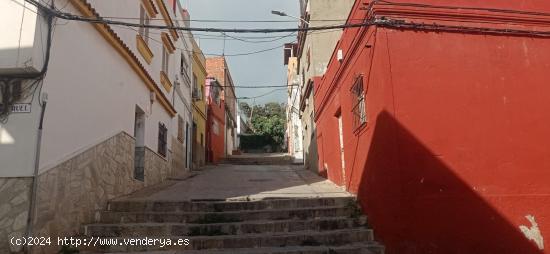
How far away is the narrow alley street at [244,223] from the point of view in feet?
21.3

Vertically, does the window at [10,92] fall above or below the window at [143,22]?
below

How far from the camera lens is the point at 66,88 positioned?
250 inches

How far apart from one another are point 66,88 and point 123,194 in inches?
128

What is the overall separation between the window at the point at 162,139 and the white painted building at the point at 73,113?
845mm

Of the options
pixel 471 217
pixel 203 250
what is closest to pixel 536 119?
pixel 471 217

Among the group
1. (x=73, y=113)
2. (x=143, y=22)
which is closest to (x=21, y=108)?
(x=73, y=113)

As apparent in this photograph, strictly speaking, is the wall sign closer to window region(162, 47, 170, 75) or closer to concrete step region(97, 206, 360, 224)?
concrete step region(97, 206, 360, 224)

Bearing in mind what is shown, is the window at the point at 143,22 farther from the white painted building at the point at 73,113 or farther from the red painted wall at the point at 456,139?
the red painted wall at the point at 456,139

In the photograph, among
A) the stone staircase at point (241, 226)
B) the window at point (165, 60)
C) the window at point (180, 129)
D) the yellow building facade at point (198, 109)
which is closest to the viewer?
the stone staircase at point (241, 226)

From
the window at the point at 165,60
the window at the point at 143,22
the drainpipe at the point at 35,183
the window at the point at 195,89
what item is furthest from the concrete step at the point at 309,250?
the window at the point at 195,89

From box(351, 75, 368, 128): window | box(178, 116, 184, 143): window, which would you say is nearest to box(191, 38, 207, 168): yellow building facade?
box(178, 116, 184, 143): window

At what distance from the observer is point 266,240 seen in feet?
21.7

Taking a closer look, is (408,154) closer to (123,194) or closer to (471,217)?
(471,217)

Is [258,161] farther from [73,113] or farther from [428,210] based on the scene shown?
[428,210]
